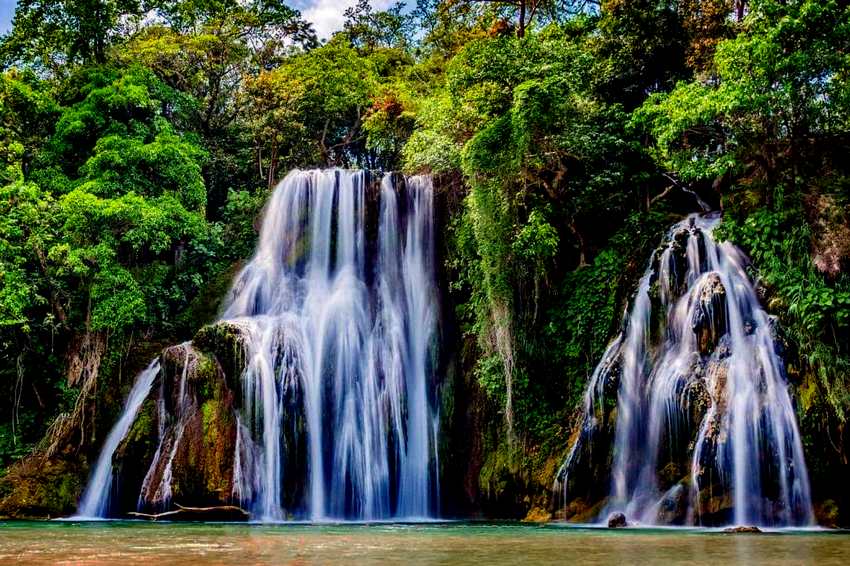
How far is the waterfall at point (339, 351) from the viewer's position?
1429 cm

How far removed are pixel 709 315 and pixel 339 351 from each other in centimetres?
765

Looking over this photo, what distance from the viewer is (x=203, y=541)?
23.3 ft

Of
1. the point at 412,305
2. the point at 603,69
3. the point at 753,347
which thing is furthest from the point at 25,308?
the point at 753,347

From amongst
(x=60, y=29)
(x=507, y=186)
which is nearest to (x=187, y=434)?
(x=507, y=186)

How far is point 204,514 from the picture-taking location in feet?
43.3

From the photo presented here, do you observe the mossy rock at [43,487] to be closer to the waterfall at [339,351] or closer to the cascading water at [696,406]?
the waterfall at [339,351]

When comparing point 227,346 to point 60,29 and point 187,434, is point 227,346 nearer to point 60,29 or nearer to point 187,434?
point 187,434

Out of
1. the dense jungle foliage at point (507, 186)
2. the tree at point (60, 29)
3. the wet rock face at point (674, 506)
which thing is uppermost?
the tree at point (60, 29)

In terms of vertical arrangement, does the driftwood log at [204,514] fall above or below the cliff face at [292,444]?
below

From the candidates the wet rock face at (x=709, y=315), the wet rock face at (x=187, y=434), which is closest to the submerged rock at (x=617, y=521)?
the wet rock face at (x=709, y=315)

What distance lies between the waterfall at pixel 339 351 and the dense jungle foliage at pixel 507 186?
3.51 ft

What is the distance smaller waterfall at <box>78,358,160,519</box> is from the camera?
14.9m

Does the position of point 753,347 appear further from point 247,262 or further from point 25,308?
point 25,308

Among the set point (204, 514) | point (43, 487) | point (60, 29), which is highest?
point (60, 29)
